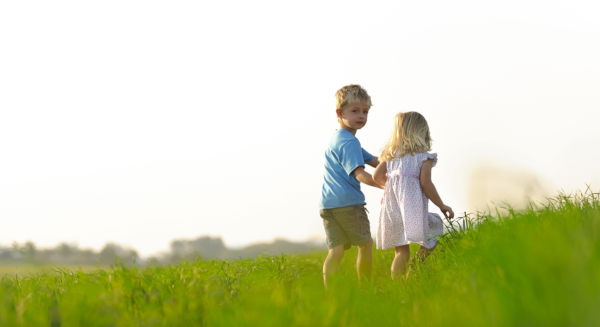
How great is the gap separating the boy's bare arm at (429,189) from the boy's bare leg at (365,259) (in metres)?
0.82

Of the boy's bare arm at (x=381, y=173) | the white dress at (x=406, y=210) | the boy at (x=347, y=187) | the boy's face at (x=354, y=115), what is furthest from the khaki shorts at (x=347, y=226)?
the boy's face at (x=354, y=115)

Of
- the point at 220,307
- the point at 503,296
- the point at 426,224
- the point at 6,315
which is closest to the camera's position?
the point at 503,296

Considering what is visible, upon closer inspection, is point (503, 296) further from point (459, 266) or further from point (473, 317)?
point (459, 266)

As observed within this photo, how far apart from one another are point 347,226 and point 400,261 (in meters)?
0.73

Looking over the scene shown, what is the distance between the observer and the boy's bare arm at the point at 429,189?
19.3 ft

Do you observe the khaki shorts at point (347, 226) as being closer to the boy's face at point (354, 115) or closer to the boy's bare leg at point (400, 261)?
the boy's bare leg at point (400, 261)

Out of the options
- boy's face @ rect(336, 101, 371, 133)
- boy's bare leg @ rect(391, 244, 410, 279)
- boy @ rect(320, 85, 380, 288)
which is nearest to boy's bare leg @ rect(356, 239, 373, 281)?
boy @ rect(320, 85, 380, 288)

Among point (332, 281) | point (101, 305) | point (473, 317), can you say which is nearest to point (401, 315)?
point (332, 281)

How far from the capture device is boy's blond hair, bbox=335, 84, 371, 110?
6117mm

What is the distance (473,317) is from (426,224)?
3.44 metres

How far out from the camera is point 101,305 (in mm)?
3059

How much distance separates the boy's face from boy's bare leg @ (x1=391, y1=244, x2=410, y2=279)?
4.72 feet

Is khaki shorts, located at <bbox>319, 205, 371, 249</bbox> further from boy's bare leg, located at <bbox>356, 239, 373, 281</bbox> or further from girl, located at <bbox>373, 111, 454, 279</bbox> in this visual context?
girl, located at <bbox>373, 111, 454, 279</bbox>

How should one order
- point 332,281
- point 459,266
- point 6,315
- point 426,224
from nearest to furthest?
point 6,315, point 332,281, point 459,266, point 426,224
